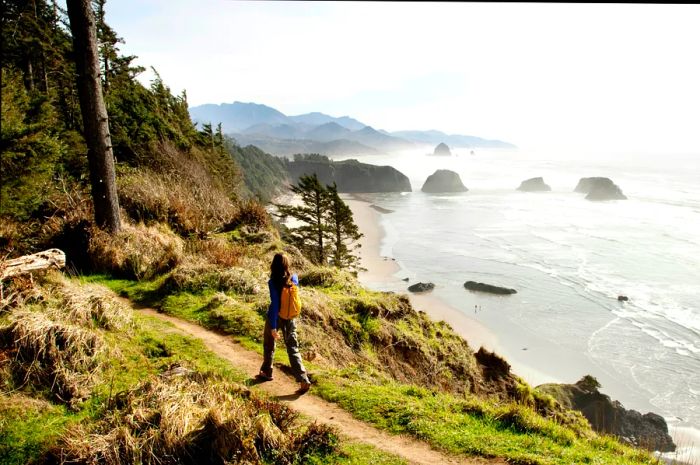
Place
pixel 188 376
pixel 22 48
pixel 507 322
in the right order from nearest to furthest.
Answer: pixel 188 376, pixel 22 48, pixel 507 322

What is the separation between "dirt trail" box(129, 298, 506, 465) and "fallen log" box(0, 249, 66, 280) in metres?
2.77

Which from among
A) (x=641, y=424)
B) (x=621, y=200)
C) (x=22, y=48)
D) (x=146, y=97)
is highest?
(x=22, y=48)

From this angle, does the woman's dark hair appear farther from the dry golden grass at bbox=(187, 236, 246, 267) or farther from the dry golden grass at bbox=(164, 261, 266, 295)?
the dry golden grass at bbox=(187, 236, 246, 267)

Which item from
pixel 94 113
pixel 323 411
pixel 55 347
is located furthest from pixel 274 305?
pixel 94 113

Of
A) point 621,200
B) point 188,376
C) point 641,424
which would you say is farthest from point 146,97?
point 621,200

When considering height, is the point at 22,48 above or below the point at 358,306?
above

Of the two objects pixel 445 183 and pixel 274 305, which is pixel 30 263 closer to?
pixel 274 305

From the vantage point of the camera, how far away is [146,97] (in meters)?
25.7

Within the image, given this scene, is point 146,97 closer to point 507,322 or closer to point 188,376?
point 188,376

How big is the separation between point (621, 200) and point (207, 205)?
10479 cm

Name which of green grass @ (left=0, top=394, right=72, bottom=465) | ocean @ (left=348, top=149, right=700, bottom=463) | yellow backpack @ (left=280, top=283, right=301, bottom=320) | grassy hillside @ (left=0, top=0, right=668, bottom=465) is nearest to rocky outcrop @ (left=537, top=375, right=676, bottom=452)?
ocean @ (left=348, top=149, right=700, bottom=463)

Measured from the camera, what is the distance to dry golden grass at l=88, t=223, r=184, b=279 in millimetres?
10523

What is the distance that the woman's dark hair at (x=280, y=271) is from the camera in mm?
6531

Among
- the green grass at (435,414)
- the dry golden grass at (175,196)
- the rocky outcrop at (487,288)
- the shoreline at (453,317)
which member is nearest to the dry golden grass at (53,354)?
the green grass at (435,414)
